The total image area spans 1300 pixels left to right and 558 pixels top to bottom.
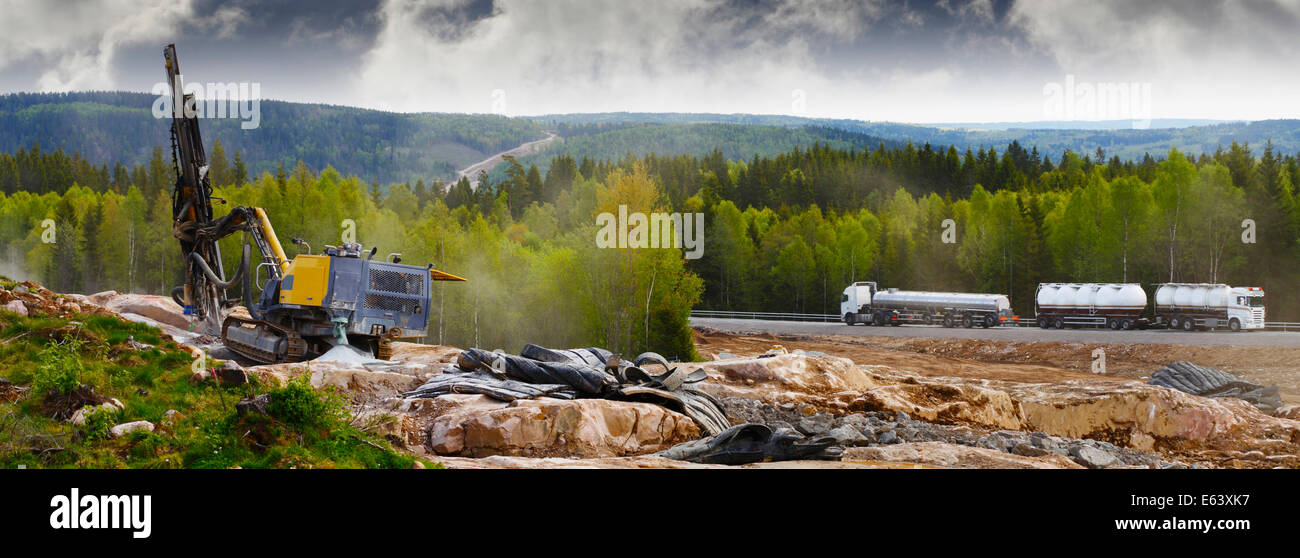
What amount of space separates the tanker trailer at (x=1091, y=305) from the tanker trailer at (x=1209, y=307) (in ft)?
3.55

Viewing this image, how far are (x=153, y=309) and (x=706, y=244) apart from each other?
39.0 meters

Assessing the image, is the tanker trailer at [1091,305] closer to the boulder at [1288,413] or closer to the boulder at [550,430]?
the boulder at [1288,413]

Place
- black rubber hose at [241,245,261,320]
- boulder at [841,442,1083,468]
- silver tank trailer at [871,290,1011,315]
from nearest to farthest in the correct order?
boulder at [841,442,1083,468]
black rubber hose at [241,245,261,320]
silver tank trailer at [871,290,1011,315]

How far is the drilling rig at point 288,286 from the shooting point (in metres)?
18.8

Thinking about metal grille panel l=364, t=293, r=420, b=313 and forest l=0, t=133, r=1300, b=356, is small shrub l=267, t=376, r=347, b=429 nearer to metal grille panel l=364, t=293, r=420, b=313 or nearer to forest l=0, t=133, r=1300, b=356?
metal grille panel l=364, t=293, r=420, b=313

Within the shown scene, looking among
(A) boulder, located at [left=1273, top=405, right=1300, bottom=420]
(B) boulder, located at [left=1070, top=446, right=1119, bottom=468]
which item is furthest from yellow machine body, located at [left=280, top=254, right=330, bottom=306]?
(A) boulder, located at [left=1273, top=405, right=1300, bottom=420]

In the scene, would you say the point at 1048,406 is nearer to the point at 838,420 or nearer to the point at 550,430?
the point at 838,420

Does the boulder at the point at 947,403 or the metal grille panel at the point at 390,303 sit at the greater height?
the metal grille panel at the point at 390,303

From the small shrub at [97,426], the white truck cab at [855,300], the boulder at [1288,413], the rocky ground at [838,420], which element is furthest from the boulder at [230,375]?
the white truck cab at [855,300]

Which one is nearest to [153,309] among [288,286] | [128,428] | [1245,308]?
[288,286]

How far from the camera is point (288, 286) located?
754 inches

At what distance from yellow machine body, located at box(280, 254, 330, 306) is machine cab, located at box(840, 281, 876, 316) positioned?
118ft

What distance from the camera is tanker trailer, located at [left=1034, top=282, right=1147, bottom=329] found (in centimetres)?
4075

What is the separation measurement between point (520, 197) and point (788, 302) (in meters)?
46.9
